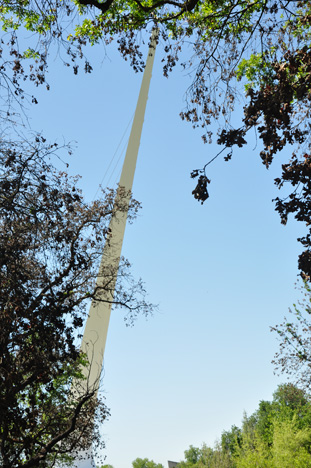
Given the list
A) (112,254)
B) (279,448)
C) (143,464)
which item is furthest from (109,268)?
(143,464)

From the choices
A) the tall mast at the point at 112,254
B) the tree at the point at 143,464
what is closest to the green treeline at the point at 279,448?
the tall mast at the point at 112,254

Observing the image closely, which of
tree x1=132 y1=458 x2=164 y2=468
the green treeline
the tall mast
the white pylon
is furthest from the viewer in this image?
tree x1=132 y1=458 x2=164 y2=468

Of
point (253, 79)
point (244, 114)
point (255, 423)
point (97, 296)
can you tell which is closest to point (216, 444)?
point (255, 423)

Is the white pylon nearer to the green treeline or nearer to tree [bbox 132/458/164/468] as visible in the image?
the green treeline

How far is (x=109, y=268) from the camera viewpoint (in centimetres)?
1403

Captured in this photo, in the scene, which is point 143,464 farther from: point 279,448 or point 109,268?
point 109,268

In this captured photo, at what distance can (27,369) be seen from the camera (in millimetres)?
6645

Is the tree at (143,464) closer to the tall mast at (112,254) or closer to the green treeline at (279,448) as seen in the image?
the green treeline at (279,448)

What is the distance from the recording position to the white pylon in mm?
14102

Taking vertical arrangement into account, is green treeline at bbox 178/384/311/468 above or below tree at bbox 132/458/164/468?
below

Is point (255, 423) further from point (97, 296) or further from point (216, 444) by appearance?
point (97, 296)

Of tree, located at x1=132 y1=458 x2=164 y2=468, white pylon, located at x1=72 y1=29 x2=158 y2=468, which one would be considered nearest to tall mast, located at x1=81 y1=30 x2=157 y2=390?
white pylon, located at x1=72 y1=29 x2=158 y2=468

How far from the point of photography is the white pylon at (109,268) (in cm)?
1410

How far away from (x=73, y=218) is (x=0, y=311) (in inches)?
256
